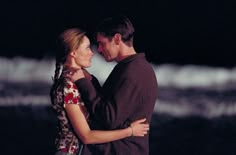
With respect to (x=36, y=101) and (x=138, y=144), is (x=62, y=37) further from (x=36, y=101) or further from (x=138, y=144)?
(x=36, y=101)

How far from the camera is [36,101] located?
8.86 feet

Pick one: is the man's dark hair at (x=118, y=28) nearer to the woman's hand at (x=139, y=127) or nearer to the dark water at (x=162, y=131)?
the woman's hand at (x=139, y=127)

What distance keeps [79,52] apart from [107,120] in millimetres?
311

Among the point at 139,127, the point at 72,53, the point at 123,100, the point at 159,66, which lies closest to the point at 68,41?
the point at 72,53

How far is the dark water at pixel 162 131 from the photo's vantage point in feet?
8.91

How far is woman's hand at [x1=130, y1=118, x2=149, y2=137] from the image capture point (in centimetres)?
198

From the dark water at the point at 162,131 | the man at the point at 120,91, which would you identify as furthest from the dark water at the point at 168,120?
the man at the point at 120,91

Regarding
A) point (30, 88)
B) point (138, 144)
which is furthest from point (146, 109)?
point (30, 88)

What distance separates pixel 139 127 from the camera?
1988mm

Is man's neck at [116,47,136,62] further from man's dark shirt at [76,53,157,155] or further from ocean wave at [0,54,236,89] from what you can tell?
ocean wave at [0,54,236,89]

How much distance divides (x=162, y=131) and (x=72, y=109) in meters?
0.94

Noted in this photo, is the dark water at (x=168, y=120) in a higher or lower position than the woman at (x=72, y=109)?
lower

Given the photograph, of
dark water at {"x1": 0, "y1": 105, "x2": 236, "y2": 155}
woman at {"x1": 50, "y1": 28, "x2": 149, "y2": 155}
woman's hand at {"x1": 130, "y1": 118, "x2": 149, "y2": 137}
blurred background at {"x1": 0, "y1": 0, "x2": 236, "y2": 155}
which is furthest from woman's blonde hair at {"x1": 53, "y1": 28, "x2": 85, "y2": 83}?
dark water at {"x1": 0, "y1": 105, "x2": 236, "y2": 155}

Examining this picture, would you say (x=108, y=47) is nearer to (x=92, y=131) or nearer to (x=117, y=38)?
(x=117, y=38)
